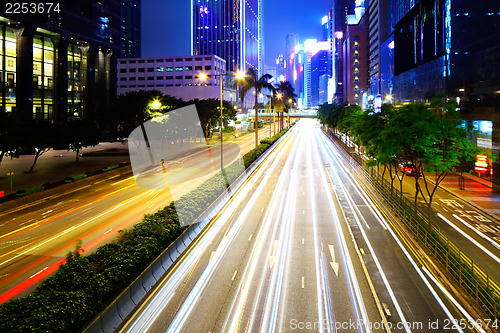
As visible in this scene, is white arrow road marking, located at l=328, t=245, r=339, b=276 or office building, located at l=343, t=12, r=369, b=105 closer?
white arrow road marking, located at l=328, t=245, r=339, b=276

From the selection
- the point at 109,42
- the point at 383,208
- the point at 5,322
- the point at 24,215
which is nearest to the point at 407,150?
the point at 383,208

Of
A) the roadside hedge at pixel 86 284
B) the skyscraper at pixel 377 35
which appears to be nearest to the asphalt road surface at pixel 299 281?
the roadside hedge at pixel 86 284

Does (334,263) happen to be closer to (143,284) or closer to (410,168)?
(143,284)

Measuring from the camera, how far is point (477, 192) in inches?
1233

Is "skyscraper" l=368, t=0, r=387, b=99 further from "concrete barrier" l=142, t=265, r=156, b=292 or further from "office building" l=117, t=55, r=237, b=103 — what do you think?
"concrete barrier" l=142, t=265, r=156, b=292

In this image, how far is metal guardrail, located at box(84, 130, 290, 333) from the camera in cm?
1012

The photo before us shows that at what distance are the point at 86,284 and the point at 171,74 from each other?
153 meters

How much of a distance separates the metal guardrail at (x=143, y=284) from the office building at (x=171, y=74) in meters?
132

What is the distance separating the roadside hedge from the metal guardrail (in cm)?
28

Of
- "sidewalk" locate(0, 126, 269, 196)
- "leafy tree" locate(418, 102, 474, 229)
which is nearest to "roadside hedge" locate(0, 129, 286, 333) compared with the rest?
"leafy tree" locate(418, 102, 474, 229)

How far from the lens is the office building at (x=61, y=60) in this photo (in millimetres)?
60438

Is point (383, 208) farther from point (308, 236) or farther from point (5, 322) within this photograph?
point (5, 322)

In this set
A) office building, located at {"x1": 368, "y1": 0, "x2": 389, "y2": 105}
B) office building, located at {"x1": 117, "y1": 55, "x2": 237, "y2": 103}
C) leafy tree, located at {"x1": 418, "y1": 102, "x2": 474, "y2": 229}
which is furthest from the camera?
office building, located at {"x1": 117, "y1": 55, "x2": 237, "y2": 103}

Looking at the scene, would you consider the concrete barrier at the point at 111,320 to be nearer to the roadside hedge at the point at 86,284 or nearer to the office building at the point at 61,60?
the roadside hedge at the point at 86,284
